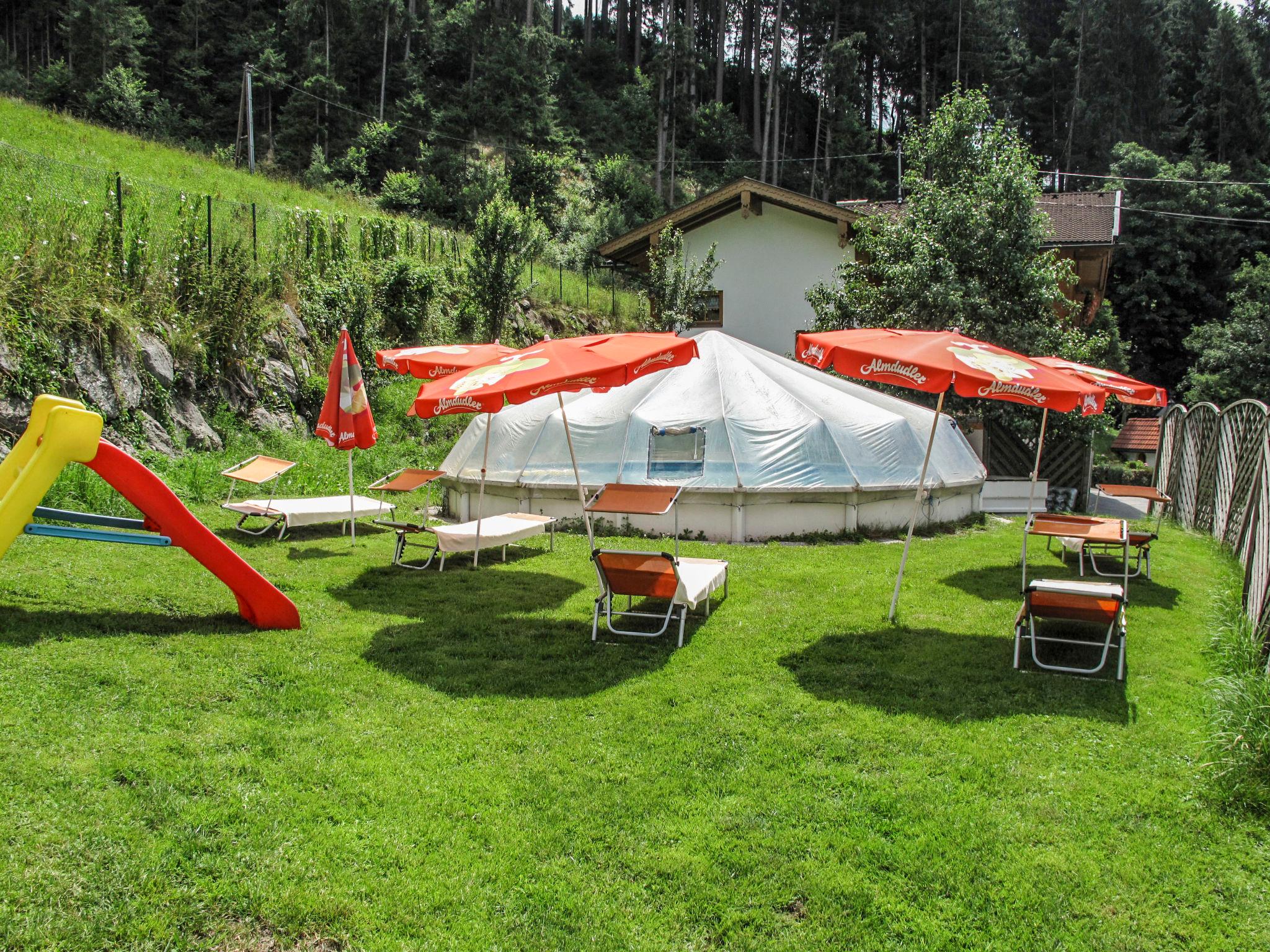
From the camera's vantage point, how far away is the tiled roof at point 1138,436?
3111 cm

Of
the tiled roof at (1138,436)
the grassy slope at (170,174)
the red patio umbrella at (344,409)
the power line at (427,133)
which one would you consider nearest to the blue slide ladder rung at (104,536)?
the red patio umbrella at (344,409)

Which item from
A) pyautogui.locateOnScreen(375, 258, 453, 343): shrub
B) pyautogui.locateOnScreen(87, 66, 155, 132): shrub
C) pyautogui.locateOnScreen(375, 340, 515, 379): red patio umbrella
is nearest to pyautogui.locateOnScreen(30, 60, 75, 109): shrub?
pyautogui.locateOnScreen(87, 66, 155, 132): shrub

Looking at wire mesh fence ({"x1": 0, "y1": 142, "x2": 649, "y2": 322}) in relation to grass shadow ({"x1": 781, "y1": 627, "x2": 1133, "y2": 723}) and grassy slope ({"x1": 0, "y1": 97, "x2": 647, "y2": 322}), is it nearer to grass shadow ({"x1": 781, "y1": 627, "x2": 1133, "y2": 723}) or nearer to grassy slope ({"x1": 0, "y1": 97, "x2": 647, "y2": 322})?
grassy slope ({"x1": 0, "y1": 97, "x2": 647, "y2": 322})

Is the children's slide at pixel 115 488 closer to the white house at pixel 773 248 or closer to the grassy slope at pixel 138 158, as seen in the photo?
the grassy slope at pixel 138 158

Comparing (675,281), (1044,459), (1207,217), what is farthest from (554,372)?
(1207,217)

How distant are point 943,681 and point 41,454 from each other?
6.35 metres

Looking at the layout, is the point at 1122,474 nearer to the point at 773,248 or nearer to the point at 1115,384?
the point at 773,248

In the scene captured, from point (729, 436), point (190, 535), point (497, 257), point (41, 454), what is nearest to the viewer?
point (41, 454)

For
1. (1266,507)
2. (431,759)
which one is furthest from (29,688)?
(1266,507)

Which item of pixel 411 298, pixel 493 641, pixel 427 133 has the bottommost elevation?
pixel 493 641

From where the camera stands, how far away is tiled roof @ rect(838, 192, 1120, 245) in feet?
74.4

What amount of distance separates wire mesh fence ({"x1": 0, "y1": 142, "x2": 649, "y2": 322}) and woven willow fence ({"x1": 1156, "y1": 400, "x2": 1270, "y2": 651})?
15.3m

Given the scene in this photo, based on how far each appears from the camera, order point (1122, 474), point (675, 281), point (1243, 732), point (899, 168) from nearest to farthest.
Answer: point (1243, 732) → point (675, 281) → point (1122, 474) → point (899, 168)

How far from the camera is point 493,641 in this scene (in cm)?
680
